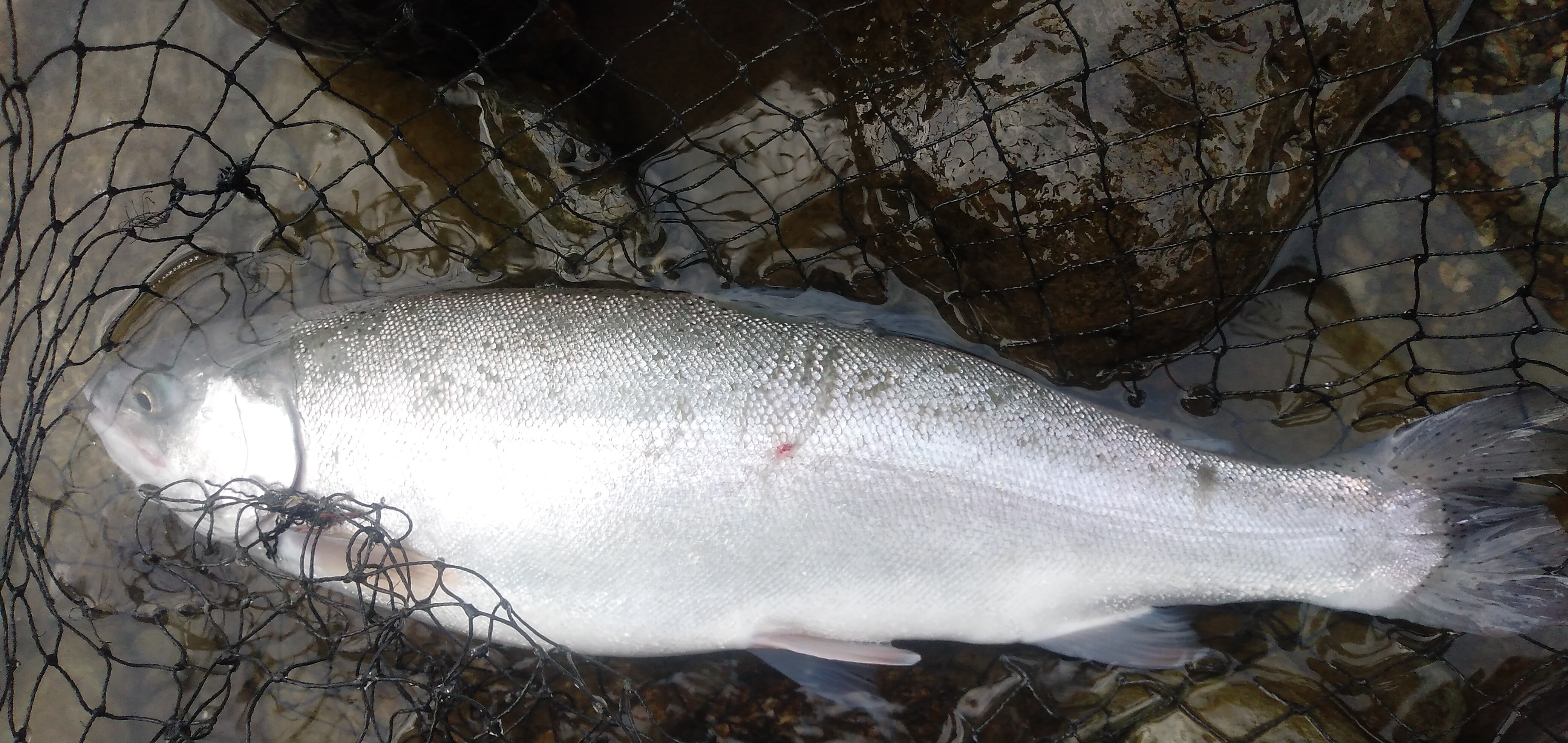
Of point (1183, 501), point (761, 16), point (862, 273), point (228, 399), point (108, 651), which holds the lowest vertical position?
point (108, 651)

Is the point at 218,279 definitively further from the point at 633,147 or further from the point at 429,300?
the point at 633,147

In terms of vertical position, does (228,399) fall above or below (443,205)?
below

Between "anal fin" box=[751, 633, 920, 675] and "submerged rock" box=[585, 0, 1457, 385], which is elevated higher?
"submerged rock" box=[585, 0, 1457, 385]

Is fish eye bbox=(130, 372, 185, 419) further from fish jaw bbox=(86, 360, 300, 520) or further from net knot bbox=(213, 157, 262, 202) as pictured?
net knot bbox=(213, 157, 262, 202)

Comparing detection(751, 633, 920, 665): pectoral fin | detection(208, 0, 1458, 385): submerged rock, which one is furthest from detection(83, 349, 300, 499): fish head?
detection(751, 633, 920, 665): pectoral fin

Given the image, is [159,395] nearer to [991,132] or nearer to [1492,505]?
[991,132]

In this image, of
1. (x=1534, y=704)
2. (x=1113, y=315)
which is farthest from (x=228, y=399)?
(x=1534, y=704)
